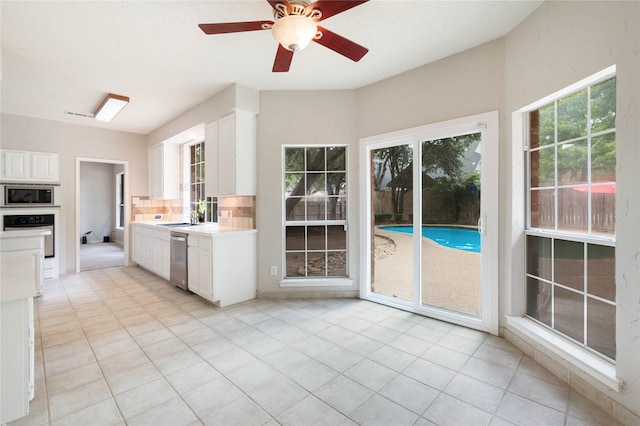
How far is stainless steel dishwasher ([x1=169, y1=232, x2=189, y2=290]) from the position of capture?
13.2 ft

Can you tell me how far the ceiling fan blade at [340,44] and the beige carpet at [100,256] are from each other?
6086 mm

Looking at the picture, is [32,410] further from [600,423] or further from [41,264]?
[600,423]

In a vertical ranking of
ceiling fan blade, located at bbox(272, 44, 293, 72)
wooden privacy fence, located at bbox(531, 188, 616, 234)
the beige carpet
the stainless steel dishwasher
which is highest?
ceiling fan blade, located at bbox(272, 44, 293, 72)

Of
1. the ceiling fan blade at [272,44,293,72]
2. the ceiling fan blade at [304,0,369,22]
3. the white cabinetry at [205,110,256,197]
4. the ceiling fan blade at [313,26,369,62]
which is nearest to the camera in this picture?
the ceiling fan blade at [304,0,369,22]

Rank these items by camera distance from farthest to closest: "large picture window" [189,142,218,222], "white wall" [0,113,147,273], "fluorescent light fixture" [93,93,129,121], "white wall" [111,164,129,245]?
"white wall" [111,164,129,245], "large picture window" [189,142,218,222], "white wall" [0,113,147,273], "fluorescent light fixture" [93,93,129,121]

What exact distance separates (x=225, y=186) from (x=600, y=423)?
394 centimetres

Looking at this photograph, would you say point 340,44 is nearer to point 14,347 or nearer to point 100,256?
point 14,347

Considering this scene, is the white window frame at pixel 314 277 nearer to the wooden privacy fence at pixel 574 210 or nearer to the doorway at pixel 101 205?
the wooden privacy fence at pixel 574 210

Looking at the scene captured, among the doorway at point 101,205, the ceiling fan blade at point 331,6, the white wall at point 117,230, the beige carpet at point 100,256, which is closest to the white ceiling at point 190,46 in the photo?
the ceiling fan blade at point 331,6

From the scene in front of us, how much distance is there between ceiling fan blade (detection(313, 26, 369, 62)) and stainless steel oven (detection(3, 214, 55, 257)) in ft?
17.8

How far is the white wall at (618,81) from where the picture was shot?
1.63 meters

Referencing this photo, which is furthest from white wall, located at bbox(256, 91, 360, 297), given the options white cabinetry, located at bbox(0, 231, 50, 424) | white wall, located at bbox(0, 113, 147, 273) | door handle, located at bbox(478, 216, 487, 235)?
white wall, located at bbox(0, 113, 147, 273)

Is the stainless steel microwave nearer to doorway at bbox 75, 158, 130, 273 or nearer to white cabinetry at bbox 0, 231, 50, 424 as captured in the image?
doorway at bbox 75, 158, 130, 273

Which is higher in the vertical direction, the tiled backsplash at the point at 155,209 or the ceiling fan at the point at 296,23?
the ceiling fan at the point at 296,23
